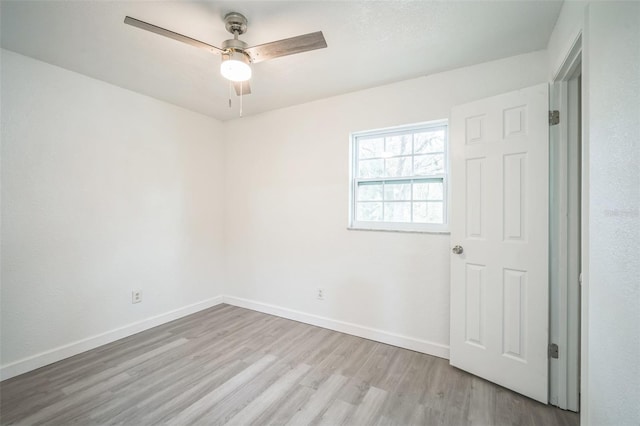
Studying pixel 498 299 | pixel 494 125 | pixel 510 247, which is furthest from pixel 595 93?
pixel 498 299

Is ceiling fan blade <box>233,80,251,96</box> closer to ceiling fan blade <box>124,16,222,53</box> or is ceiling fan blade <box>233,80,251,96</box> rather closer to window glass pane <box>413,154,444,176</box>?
ceiling fan blade <box>124,16,222,53</box>

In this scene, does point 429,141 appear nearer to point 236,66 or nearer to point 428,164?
point 428,164

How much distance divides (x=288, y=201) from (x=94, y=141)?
1962mm

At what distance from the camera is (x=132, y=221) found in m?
2.83

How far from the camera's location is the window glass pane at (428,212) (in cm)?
247

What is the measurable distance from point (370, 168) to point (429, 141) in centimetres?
63

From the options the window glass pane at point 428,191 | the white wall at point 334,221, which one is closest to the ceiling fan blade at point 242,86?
the white wall at point 334,221

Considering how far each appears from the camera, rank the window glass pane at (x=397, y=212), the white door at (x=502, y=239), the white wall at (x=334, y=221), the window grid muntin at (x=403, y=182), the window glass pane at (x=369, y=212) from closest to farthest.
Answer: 1. the white door at (x=502, y=239)
2. the white wall at (x=334, y=221)
3. the window grid muntin at (x=403, y=182)
4. the window glass pane at (x=397, y=212)
5. the window glass pane at (x=369, y=212)

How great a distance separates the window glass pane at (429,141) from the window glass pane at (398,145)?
68mm

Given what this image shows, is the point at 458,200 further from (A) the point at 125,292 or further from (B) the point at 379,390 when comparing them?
(A) the point at 125,292

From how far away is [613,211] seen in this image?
3.08 feet

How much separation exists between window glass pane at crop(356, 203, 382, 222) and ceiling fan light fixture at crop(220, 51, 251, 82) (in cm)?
167

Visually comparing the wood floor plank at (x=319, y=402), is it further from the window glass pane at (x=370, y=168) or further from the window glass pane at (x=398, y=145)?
the window glass pane at (x=398, y=145)

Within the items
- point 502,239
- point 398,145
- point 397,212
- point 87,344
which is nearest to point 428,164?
point 398,145
